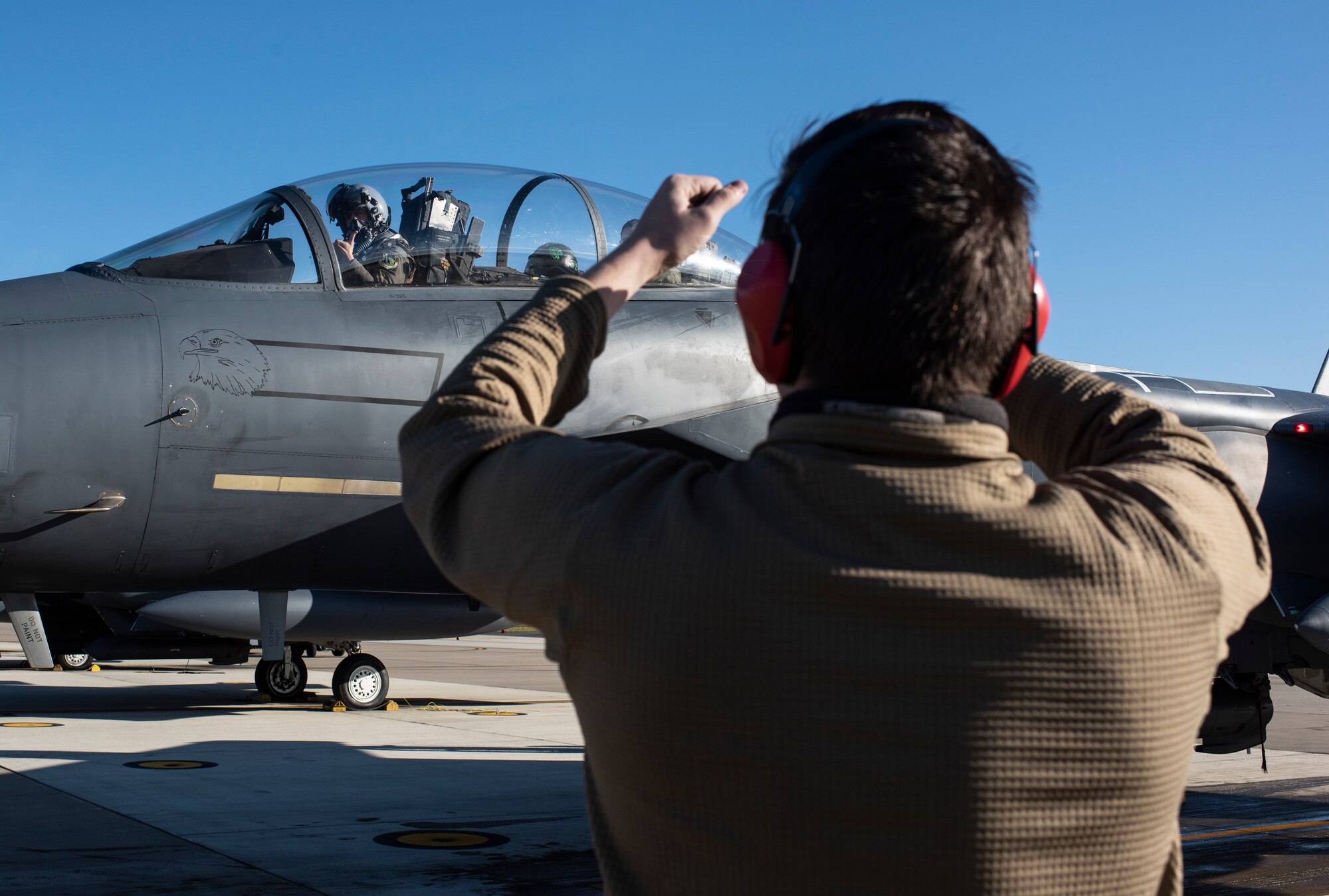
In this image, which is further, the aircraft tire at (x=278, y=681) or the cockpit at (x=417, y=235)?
the aircraft tire at (x=278, y=681)

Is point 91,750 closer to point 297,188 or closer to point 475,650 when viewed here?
point 297,188

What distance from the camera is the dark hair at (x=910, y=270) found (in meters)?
1.10

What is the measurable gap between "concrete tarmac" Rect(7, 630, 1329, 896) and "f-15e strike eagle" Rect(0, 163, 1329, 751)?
1.41 m

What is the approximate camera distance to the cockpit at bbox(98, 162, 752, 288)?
17.7 feet

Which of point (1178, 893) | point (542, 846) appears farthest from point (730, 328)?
point (1178, 893)

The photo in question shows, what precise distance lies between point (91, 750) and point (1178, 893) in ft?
33.9

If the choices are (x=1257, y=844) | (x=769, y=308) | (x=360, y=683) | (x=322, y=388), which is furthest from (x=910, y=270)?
(x=360, y=683)

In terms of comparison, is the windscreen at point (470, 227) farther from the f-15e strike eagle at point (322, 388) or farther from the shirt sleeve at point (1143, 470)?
the shirt sleeve at point (1143, 470)

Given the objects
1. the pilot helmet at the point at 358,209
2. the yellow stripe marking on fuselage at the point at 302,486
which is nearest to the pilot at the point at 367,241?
the pilot helmet at the point at 358,209

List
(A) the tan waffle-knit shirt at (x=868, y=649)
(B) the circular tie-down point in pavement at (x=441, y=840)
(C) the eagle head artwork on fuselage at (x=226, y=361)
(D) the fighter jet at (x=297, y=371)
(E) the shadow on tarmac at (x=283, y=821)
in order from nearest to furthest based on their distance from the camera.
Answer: (A) the tan waffle-knit shirt at (x=868, y=649) → (D) the fighter jet at (x=297, y=371) → (C) the eagle head artwork on fuselage at (x=226, y=361) → (E) the shadow on tarmac at (x=283, y=821) → (B) the circular tie-down point in pavement at (x=441, y=840)

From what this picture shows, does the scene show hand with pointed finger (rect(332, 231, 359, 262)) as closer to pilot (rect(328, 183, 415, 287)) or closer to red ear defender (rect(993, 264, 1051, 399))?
pilot (rect(328, 183, 415, 287))

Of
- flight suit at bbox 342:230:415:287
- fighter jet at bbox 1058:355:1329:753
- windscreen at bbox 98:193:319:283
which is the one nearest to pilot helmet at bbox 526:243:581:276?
flight suit at bbox 342:230:415:287

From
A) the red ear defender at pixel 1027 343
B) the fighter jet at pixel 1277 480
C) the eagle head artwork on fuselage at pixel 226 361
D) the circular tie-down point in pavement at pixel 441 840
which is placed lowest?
the circular tie-down point in pavement at pixel 441 840

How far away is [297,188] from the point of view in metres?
5.76
